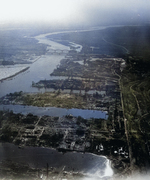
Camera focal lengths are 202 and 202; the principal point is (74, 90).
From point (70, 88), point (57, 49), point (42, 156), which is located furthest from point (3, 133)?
point (57, 49)

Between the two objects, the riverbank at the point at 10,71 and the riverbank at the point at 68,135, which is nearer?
the riverbank at the point at 68,135

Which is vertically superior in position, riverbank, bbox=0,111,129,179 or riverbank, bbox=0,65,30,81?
riverbank, bbox=0,65,30,81

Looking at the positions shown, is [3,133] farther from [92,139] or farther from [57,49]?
[57,49]

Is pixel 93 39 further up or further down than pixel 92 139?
further up

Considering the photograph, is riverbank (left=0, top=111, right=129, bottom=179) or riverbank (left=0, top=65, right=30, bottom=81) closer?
riverbank (left=0, top=111, right=129, bottom=179)

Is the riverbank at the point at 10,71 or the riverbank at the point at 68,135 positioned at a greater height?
the riverbank at the point at 10,71

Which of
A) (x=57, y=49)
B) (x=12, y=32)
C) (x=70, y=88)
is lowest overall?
(x=70, y=88)

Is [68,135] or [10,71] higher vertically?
[10,71]

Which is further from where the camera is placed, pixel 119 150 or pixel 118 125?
pixel 118 125

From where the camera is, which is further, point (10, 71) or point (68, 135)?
point (10, 71)

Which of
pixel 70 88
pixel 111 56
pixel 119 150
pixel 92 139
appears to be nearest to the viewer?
pixel 119 150

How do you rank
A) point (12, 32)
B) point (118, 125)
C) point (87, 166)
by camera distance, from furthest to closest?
point (12, 32) < point (118, 125) < point (87, 166)
